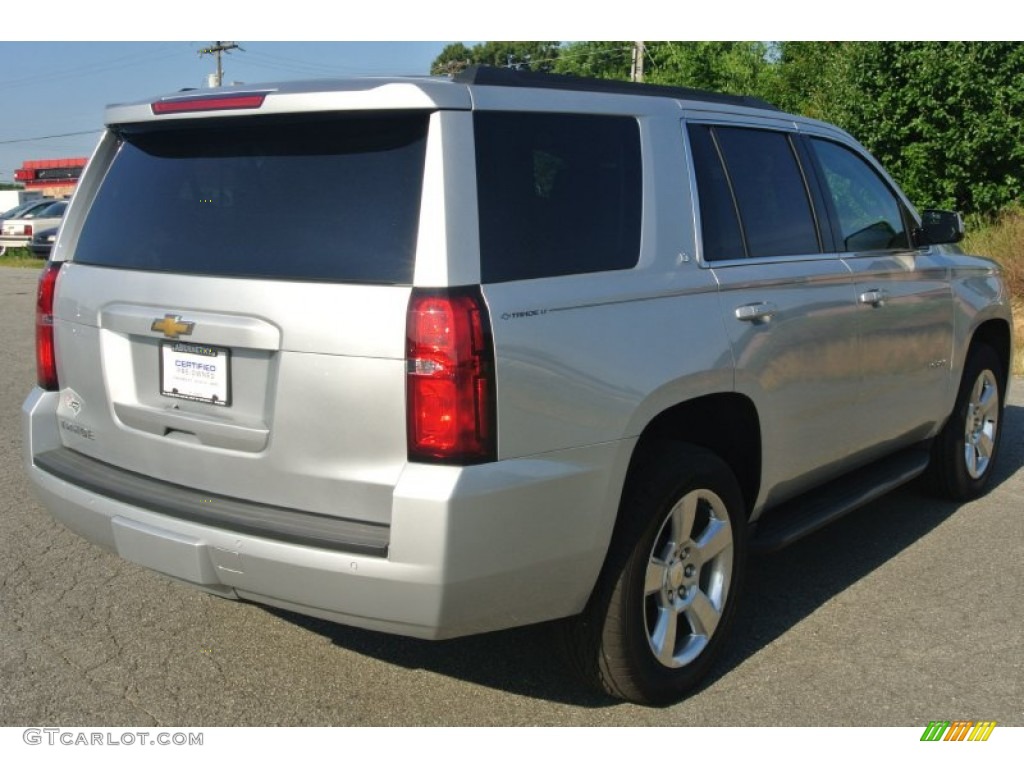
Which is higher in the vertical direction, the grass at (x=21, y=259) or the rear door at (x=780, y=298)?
the rear door at (x=780, y=298)

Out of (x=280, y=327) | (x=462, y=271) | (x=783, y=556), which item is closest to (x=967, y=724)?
(x=783, y=556)

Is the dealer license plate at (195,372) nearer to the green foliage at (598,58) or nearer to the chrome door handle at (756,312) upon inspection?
the chrome door handle at (756,312)

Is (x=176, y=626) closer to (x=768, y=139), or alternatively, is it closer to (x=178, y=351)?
(x=178, y=351)

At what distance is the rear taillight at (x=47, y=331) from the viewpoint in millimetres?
3715

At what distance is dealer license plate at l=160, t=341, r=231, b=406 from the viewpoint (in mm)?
3078

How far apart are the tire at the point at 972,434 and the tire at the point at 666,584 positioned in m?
2.30

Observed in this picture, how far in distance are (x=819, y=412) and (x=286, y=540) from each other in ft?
7.37

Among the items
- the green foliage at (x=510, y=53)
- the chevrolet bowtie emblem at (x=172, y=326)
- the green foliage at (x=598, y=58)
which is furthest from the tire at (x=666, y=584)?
the green foliage at (x=510, y=53)

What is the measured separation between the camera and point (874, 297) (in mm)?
4535

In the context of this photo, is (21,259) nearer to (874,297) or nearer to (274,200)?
(874,297)

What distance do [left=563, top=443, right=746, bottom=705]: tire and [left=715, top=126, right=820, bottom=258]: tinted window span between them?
0.98 meters

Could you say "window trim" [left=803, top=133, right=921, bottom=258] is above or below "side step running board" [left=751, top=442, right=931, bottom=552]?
above

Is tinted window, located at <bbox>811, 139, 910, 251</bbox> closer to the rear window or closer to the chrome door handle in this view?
the chrome door handle

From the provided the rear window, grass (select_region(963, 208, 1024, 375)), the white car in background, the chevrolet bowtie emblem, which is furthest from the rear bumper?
the white car in background
